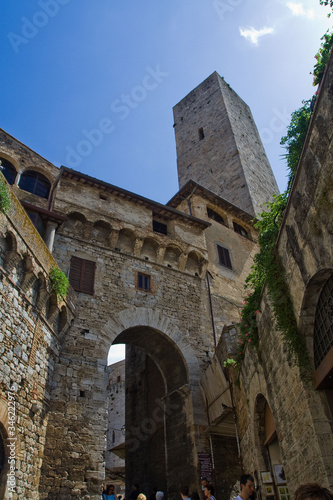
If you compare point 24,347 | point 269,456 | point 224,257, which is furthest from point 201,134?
point 269,456

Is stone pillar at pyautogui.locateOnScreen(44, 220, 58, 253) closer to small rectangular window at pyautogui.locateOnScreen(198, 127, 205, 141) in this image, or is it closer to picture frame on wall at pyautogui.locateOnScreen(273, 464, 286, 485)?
picture frame on wall at pyautogui.locateOnScreen(273, 464, 286, 485)

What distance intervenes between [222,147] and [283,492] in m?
24.4

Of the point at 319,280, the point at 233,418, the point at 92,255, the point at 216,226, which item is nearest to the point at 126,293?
the point at 92,255

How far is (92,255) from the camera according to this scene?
45.4 feet

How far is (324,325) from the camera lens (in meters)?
5.91

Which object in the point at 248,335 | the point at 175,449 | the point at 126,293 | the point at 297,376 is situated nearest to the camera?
the point at 297,376

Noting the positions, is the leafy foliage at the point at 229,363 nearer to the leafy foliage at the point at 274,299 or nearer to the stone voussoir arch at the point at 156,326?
the leafy foliage at the point at 274,299

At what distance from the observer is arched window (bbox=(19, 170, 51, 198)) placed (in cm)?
1541

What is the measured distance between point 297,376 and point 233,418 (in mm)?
6369

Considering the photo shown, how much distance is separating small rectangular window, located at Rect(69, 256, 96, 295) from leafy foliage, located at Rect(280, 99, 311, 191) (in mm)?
7774

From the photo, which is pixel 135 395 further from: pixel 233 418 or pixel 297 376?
pixel 297 376

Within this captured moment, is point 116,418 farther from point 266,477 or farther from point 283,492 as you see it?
point 283,492
